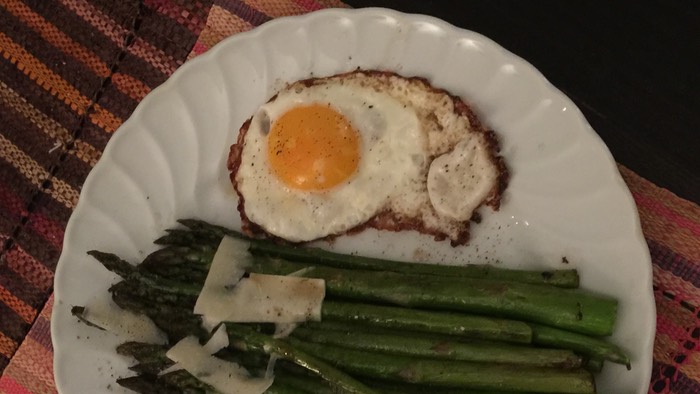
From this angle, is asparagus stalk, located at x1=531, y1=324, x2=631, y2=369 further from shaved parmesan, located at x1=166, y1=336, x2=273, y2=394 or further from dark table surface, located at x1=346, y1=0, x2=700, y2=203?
shaved parmesan, located at x1=166, y1=336, x2=273, y2=394

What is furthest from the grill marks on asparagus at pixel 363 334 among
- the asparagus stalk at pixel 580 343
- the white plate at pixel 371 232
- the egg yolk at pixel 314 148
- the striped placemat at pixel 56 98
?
the striped placemat at pixel 56 98

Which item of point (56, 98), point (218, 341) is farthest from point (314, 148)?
point (56, 98)

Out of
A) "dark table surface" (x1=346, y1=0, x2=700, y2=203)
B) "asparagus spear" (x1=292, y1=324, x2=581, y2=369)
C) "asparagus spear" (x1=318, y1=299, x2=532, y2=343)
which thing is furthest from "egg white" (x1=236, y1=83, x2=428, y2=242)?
"dark table surface" (x1=346, y1=0, x2=700, y2=203)

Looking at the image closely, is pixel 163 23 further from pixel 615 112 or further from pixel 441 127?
pixel 615 112

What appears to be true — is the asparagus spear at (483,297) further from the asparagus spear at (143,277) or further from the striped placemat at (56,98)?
the striped placemat at (56,98)

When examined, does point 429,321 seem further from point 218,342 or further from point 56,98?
point 56,98

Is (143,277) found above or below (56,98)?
below
